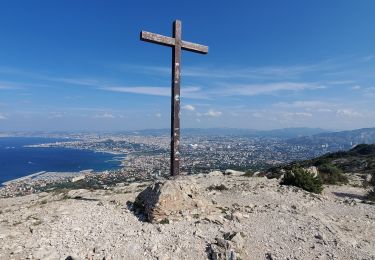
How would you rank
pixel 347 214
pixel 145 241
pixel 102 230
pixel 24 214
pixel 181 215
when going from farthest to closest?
pixel 347 214 → pixel 24 214 → pixel 181 215 → pixel 102 230 → pixel 145 241

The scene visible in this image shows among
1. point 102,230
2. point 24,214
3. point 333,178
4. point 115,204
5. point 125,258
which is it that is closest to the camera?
point 125,258

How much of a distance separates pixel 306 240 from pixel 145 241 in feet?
13.7

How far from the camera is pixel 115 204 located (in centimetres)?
1045

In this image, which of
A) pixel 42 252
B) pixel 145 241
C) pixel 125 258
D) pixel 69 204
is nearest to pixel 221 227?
pixel 145 241

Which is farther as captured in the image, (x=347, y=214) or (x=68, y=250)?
(x=347, y=214)

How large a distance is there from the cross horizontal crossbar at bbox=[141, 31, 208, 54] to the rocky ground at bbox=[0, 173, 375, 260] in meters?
4.28

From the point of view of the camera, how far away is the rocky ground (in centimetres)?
723

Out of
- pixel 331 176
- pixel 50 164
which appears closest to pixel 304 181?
pixel 331 176

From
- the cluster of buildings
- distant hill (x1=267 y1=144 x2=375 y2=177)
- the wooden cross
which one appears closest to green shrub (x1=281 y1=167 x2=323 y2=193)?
distant hill (x1=267 y1=144 x2=375 y2=177)

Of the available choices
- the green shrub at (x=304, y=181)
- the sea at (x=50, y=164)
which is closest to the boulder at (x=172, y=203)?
the green shrub at (x=304, y=181)

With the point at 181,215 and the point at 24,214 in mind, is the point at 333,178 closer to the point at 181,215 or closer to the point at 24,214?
the point at 181,215

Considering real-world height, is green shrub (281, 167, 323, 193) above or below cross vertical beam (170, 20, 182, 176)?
below

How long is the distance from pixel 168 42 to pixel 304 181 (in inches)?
382

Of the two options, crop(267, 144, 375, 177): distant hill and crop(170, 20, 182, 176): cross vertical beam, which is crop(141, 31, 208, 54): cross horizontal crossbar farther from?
crop(267, 144, 375, 177): distant hill
